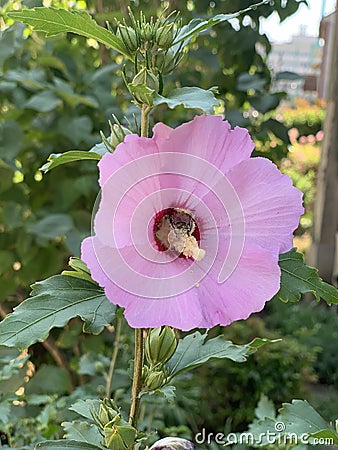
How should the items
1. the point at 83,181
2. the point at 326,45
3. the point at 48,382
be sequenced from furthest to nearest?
1. the point at 326,45
2. the point at 83,181
3. the point at 48,382

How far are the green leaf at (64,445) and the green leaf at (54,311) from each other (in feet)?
0.30

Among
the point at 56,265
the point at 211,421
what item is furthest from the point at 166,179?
the point at 211,421

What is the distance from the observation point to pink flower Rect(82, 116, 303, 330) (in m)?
0.40

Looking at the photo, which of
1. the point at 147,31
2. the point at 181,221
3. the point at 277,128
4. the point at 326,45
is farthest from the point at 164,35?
the point at 326,45

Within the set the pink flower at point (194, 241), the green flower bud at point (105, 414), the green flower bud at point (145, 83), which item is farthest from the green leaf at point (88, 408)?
the green flower bud at point (145, 83)

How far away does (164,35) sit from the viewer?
1.51 feet

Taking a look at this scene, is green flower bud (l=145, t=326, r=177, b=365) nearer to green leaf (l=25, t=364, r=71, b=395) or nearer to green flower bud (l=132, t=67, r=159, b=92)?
green flower bud (l=132, t=67, r=159, b=92)

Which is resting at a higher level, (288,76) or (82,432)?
(288,76)

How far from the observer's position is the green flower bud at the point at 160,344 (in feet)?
1.55

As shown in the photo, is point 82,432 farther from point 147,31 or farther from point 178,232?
point 147,31

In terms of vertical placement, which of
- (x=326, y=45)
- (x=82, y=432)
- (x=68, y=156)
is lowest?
(x=82, y=432)

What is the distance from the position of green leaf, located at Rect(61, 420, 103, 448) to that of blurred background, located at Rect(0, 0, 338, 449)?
0.71 ft

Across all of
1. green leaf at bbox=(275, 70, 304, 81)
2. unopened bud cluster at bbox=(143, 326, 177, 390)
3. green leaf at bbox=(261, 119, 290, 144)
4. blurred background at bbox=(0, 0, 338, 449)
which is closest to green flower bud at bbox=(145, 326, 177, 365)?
unopened bud cluster at bbox=(143, 326, 177, 390)

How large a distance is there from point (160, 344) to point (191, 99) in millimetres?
180
